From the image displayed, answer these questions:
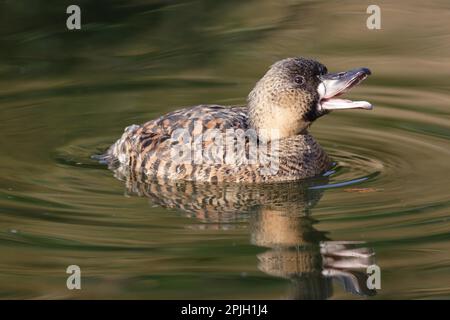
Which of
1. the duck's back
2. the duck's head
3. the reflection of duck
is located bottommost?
the reflection of duck

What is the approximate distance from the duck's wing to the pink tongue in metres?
0.73

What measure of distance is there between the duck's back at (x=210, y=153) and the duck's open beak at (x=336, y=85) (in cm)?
41

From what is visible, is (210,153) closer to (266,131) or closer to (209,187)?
(209,187)

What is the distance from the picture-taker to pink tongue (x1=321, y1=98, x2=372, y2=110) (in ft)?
31.3

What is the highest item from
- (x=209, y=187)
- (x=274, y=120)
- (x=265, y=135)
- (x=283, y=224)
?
(x=274, y=120)

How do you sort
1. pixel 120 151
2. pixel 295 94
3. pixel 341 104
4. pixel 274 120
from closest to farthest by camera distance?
pixel 341 104 → pixel 295 94 → pixel 274 120 → pixel 120 151

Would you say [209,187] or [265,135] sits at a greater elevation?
[265,135]

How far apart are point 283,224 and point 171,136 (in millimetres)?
1753

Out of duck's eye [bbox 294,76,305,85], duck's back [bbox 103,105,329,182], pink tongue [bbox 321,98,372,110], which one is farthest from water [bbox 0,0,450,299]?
duck's eye [bbox 294,76,305,85]

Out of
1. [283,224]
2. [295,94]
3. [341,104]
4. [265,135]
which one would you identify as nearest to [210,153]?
[265,135]

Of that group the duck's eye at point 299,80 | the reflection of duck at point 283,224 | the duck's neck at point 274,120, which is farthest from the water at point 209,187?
the duck's eye at point 299,80

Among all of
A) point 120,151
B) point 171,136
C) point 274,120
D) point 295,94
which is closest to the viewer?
point 295,94

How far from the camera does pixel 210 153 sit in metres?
9.95

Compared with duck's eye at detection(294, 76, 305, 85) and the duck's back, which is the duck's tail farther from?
duck's eye at detection(294, 76, 305, 85)
